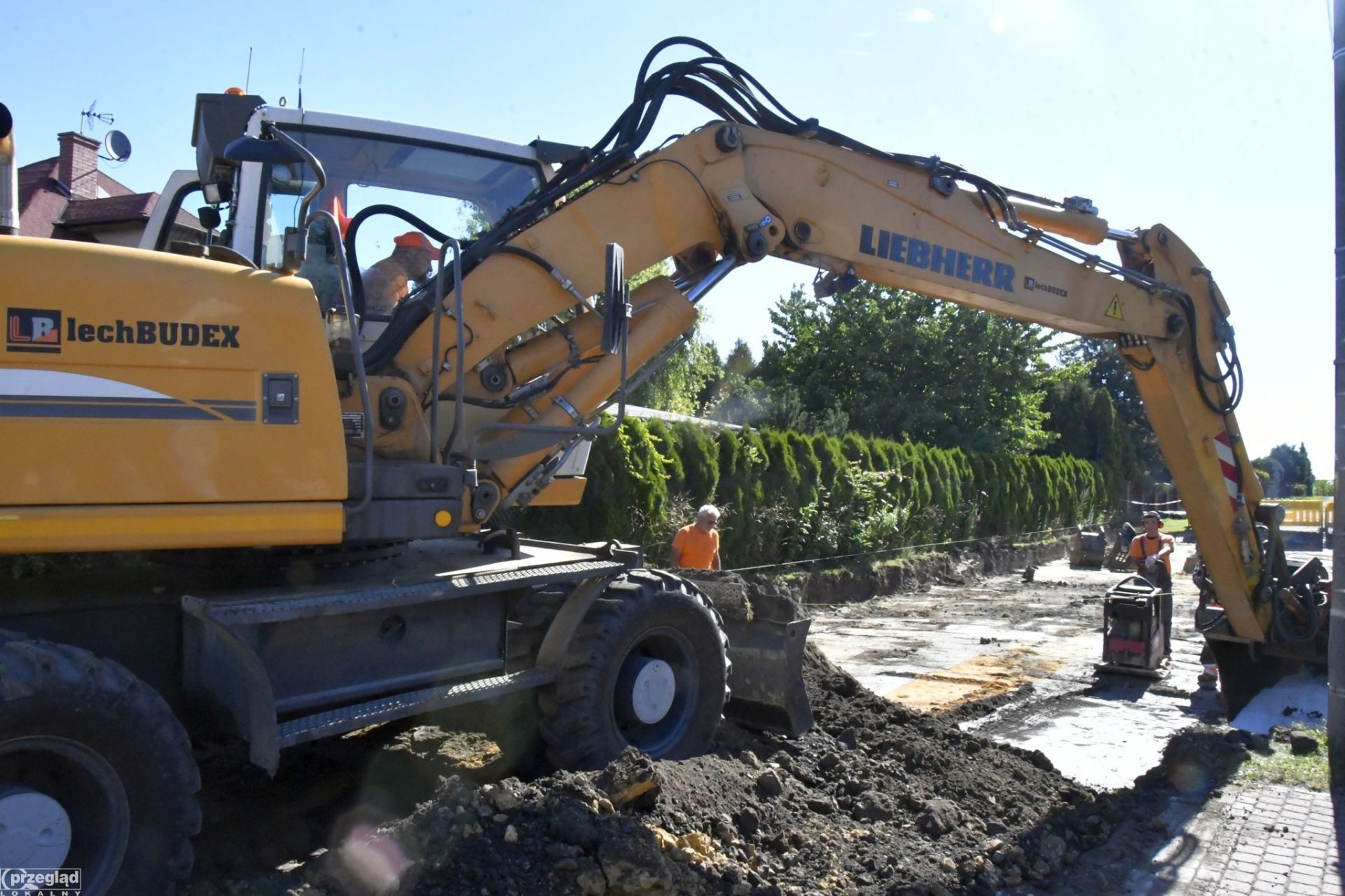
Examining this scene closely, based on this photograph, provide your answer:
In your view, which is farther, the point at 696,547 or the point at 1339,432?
the point at 696,547

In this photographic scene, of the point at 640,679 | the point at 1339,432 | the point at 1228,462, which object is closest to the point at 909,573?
the point at 1228,462

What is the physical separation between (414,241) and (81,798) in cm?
307

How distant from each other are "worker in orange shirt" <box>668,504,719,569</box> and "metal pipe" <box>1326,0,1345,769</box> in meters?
4.94

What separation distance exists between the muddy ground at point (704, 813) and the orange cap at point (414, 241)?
2.47m

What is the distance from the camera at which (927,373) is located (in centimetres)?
3155

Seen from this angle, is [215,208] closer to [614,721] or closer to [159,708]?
[159,708]

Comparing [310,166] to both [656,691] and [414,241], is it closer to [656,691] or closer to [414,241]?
[414,241]

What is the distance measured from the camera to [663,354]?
6090 millimetres

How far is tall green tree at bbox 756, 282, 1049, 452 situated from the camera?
3095 centimetres

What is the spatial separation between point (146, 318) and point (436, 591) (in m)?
1.63

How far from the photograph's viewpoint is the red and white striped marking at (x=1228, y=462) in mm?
8375

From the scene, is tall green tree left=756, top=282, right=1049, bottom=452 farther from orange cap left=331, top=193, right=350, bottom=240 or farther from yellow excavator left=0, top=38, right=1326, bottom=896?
orange cap left=331, top=193, right=350, bottom=240

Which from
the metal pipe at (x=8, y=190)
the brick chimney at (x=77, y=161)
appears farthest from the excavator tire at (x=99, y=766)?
the brick chimney at (x=77, y=161)

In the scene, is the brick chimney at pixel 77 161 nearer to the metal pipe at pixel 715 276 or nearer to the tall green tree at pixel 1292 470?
the metal pipe at pixel 715 276
